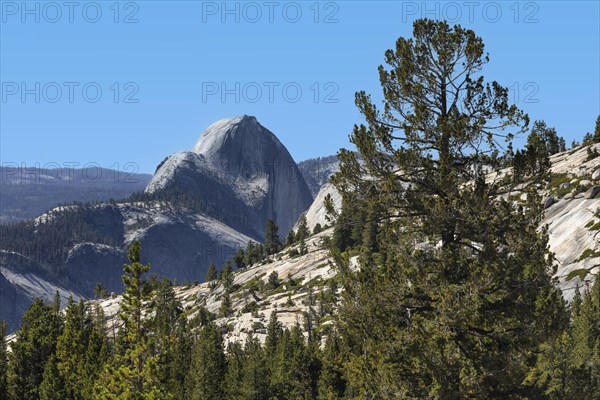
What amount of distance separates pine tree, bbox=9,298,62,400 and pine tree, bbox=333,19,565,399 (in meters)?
46.9

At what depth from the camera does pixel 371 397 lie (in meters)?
26.0

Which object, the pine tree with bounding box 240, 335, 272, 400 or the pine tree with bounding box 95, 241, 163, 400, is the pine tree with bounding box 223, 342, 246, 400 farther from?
the pine tree with bounding box 95, 241, 163, 400

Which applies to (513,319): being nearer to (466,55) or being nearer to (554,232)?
(466,55)

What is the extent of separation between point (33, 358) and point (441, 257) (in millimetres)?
54191

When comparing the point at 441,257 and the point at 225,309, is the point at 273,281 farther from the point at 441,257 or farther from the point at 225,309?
the point at 441,257

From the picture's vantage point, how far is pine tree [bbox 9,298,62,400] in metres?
64.2

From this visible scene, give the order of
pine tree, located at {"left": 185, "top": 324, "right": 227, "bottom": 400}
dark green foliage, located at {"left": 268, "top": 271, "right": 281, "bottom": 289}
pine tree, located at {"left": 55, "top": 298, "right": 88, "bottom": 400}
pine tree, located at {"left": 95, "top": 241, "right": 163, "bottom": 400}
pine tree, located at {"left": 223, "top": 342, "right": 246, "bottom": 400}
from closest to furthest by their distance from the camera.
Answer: pine tree, located at {"left": 95, "top": 241, "right": 163, "bottom": 400}
pine tree, located at {"left": 55, "top": 298, "right": 88, "bottom": 400}
pine tree, located at {"left": 185, "top": 324, "right": 227, "bottom": 400}
pine tree, located at {"left": 223, "top": 342, "right": 246, "bottom": 400}
dark green foliage, located at {"left": 268, "top": 271, "right": 281, "bottom": 289}

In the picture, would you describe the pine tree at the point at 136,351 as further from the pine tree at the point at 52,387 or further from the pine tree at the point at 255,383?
the pine tree at the point at 255,383

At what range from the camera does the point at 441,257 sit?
24.5 meters

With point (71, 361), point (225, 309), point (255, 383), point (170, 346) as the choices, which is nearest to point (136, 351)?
A: point (170, 346)

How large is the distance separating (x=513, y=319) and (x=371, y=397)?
6.13m

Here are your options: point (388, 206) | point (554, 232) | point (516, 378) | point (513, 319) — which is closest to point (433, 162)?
point (388, 206)

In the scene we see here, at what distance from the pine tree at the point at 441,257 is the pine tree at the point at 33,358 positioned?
154ft

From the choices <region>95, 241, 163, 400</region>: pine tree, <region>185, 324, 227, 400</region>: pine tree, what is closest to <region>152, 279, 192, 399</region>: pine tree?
<region>95, 241, 163, 400</region>: pine tree
